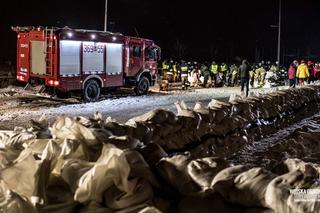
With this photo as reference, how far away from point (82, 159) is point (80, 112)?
38.7 feet

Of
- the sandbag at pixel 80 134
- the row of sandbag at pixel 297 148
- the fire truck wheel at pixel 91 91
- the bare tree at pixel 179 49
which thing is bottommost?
the row of sandbag at pixel 297 148

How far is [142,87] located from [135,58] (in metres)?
1.50

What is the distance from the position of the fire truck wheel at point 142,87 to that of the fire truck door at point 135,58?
680mm

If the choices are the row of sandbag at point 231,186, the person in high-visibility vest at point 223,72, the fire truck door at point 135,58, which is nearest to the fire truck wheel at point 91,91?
the fire truck door at point 135,58

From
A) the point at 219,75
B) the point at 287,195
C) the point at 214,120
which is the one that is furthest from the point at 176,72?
the point at 287,195

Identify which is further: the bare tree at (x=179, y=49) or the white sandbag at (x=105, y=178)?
the bare tree at (x=179, y=49)

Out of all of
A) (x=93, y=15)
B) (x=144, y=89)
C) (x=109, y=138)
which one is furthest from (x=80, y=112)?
(x=93, y=15)

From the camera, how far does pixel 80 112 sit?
15219mm

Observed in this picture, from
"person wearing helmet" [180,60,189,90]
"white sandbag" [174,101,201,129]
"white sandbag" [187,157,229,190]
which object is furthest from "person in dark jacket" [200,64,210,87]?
"white sandbag" [187,157,229,190]

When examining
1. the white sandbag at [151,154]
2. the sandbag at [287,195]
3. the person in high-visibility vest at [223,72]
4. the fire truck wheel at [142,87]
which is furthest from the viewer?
the person in high-visibility vest at [223,72]

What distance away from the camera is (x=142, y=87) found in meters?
21.6

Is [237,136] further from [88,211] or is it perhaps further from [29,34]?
[29,34]

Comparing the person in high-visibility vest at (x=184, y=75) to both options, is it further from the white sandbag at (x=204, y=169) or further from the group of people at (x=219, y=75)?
the white sandbag at (x=204, y=169)

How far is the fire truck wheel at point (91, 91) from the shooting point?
59.7ft
